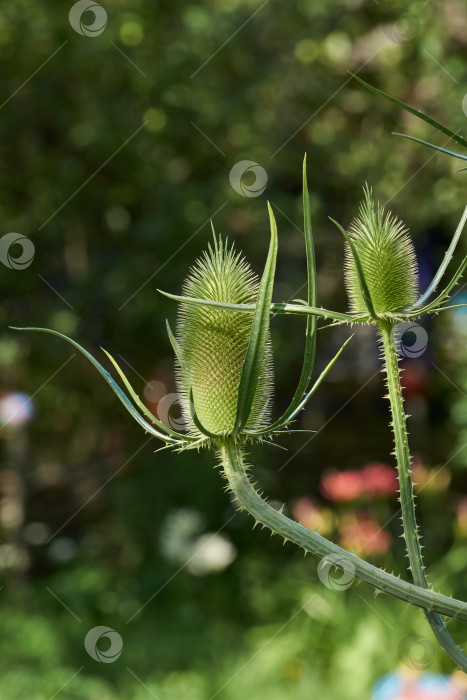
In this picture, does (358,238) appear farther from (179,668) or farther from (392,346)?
(179,668)

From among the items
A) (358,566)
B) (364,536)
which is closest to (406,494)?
(358,566)

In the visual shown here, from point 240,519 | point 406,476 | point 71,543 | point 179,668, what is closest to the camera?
point 406,476

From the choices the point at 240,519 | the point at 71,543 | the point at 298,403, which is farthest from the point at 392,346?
the point at 71,543

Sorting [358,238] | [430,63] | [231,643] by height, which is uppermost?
[430,63]

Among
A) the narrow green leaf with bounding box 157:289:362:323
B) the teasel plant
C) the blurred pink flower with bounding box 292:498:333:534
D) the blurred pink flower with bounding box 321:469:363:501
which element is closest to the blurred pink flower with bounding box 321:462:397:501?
the blurred pink flower with bounding box 321:469:363:501

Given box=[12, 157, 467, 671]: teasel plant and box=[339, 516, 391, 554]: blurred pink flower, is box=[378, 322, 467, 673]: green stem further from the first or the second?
box=[339, 516, 391, 554]: blurred pink flower

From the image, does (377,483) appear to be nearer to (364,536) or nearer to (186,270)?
(364,536)

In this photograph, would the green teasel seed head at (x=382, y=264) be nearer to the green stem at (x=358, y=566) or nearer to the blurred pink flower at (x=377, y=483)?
the green stem at (x=358, y=566)
